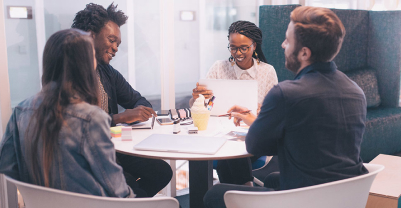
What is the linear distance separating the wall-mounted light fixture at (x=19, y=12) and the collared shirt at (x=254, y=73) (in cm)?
130

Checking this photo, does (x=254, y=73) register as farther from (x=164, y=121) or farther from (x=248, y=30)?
(x=164, y=121)

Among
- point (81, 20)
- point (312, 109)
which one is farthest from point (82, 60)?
point (81, 20)

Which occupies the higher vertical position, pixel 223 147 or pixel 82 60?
pixel 82 60

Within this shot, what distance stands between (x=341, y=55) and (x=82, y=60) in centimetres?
326

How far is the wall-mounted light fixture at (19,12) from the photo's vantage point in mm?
2256

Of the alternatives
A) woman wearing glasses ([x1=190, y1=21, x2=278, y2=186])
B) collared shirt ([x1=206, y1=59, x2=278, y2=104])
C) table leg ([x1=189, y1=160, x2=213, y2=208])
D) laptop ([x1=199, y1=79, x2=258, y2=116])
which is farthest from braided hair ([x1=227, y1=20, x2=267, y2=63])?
table leg ([x1=189, y1=160, x2=213, y2=208])

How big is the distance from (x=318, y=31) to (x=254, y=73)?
1350 millimetres

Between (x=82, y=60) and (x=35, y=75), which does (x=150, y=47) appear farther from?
(x=82, y=60)

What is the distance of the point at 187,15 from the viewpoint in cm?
310

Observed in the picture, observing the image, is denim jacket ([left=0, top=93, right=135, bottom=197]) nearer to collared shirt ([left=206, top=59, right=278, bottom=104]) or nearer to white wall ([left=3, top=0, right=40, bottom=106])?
white wall ([left=3, top=0, right=40, bottom=106])

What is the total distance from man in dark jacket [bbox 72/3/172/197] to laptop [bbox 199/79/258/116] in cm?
38

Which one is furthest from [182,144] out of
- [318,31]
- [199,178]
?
[318,31]

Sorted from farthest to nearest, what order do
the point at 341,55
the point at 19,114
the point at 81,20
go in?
the point at 341,55
the point at 81,20
the point at 19,114

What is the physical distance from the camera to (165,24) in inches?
115
